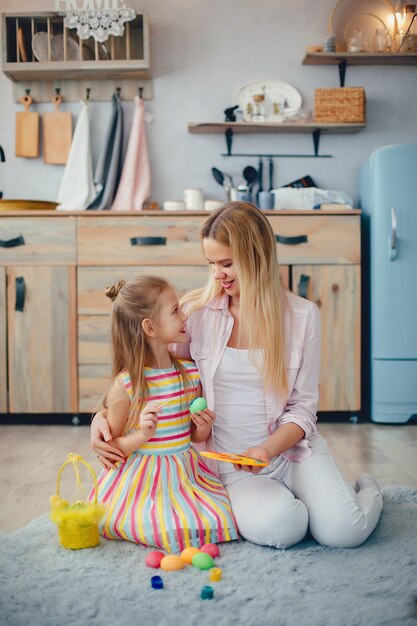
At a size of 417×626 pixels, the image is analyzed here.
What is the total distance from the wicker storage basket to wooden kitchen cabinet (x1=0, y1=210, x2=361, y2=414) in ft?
2.11

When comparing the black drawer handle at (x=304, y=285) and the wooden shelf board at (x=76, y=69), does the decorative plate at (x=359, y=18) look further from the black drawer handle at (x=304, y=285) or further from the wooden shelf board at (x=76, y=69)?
the black drawer handle at (x=304, y=285)

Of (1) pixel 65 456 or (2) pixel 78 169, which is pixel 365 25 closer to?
(2) pixel 78 169

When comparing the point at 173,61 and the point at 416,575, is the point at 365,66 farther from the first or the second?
the point at 416,575

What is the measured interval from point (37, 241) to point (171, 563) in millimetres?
2196

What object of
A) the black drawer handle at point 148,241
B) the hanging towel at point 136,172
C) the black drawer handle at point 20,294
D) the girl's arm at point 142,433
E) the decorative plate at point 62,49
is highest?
the decorative plate at point 62,49

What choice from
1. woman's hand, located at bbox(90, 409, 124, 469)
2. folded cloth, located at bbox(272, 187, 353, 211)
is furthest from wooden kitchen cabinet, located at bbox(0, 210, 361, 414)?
woman's hand, located at bbox(90, 409, 124, 469)

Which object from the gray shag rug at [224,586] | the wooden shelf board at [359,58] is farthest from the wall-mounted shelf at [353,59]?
the gray shag rug at [224,586]

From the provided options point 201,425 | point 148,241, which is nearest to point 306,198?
point 148,241

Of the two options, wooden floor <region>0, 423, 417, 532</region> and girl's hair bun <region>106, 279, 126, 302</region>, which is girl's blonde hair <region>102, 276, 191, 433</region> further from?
wooden floor <region>0, 423, 417, 532</region>

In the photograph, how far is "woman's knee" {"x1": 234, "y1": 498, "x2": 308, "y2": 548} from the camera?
1.64 metres

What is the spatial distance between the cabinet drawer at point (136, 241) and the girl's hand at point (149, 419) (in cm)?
180

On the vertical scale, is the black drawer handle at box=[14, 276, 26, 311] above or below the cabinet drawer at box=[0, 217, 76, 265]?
below

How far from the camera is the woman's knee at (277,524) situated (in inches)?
64.7

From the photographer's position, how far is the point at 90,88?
3896mm
